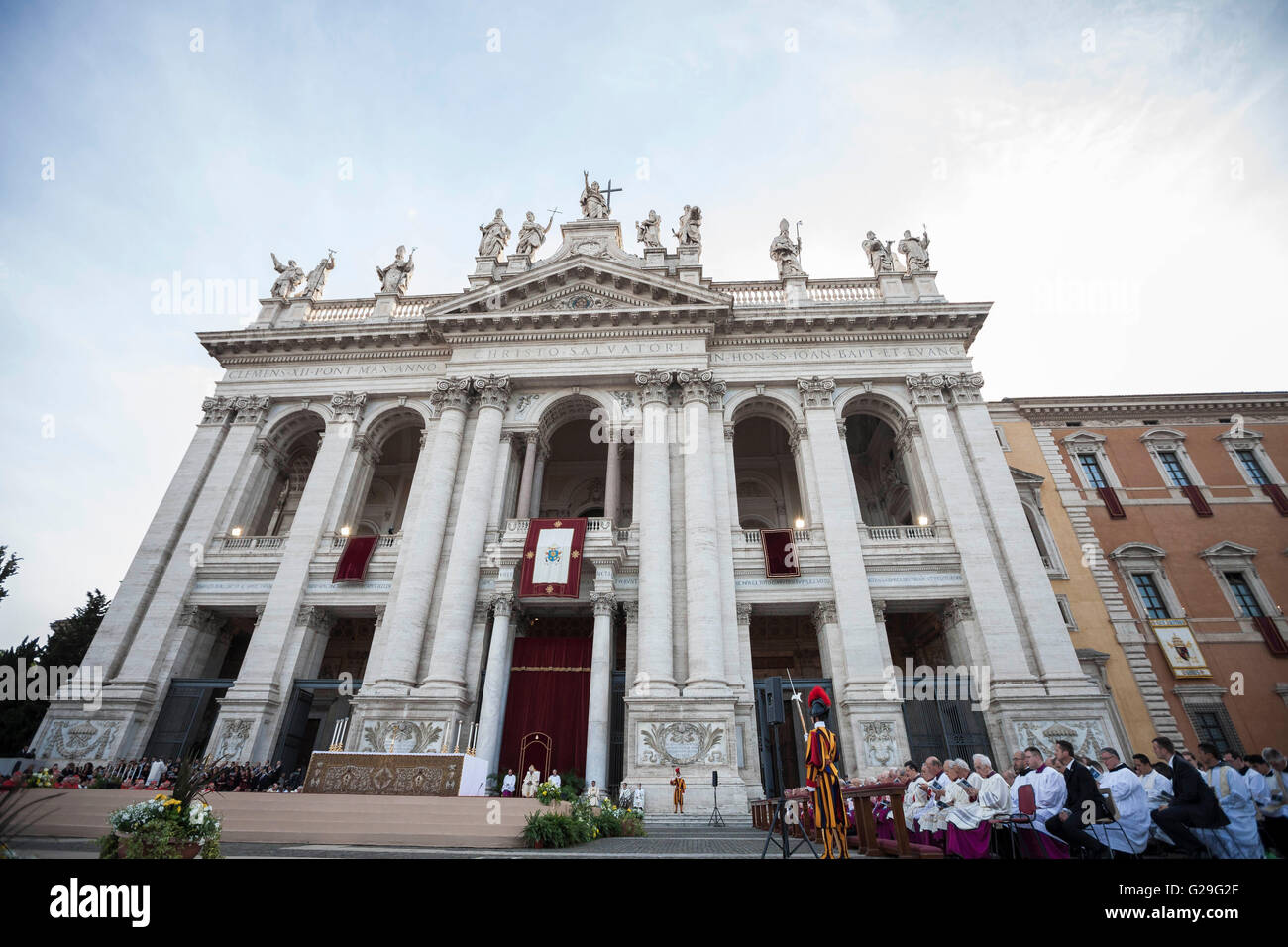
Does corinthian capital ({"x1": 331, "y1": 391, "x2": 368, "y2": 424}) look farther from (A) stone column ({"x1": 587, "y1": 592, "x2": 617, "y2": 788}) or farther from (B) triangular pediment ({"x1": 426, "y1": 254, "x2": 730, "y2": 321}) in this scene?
(A) stone column ({"x1": 587, "y1": 592, "x2": 617, "y2": 788})

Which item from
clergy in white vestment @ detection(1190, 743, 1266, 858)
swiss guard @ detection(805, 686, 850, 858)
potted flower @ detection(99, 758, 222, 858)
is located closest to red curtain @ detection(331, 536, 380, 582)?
potted flower @ detection(99, 758, 222, 858)

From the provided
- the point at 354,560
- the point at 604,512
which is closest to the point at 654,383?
the point at 604,512

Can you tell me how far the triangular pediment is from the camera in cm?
2325

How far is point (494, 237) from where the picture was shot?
27.2 meters

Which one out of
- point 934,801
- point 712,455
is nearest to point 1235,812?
point 934,801

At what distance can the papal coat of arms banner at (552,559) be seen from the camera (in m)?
18.7

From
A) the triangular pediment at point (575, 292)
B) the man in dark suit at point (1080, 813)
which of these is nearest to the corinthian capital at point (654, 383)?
the triangular pediment at point (575, 292)

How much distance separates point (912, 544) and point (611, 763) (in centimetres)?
1198

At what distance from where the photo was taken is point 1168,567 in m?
22.8

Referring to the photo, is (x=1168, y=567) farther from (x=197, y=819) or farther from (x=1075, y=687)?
(x=197, y=819)

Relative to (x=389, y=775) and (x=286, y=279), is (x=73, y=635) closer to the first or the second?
(x=286, y=279)

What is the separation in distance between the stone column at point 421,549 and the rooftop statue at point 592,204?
10.2m

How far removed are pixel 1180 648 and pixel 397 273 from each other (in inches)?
1340

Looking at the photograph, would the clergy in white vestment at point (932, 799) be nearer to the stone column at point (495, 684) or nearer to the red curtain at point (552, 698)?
the red curtain at point (552, 698)
